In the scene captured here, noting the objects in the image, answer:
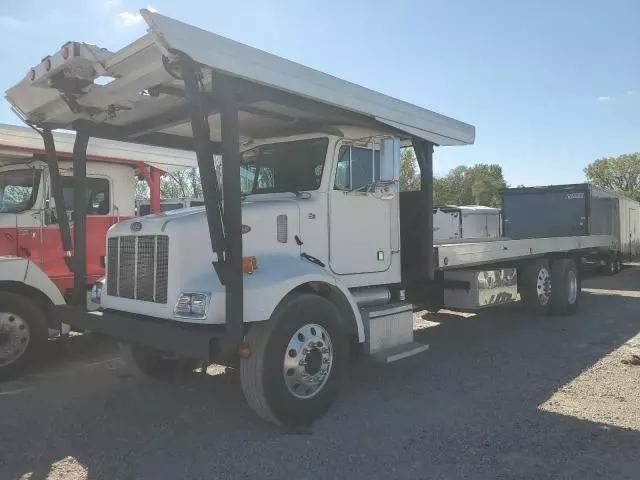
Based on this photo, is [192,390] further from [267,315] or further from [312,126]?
[312,126]

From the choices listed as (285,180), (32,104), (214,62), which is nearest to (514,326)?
(285,180)

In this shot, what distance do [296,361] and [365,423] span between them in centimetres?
81

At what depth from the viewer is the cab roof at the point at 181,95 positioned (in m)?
3.76

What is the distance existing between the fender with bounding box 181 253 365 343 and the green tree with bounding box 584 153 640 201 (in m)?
70.3

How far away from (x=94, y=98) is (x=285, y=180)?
1.93 m

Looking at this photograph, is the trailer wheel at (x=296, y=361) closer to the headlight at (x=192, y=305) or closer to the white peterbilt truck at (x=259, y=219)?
the white peterbilt truck at (x=259, y=219)

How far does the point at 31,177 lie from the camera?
6918mm

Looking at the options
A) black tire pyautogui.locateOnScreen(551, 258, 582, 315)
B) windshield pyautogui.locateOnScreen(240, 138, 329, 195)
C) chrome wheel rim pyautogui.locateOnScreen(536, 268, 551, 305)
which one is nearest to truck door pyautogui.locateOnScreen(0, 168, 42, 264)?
windshield pyautogui.locateOnScreen(240, 138, 329, 195)

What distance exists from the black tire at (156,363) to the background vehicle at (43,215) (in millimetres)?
934

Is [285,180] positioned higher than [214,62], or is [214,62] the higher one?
[214,62]

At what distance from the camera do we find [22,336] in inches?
225

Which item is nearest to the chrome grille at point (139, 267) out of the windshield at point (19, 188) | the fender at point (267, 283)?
the fender at point (267, 283)

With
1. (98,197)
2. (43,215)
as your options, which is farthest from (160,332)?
(98,197)

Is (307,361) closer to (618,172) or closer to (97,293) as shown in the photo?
(97,293)
